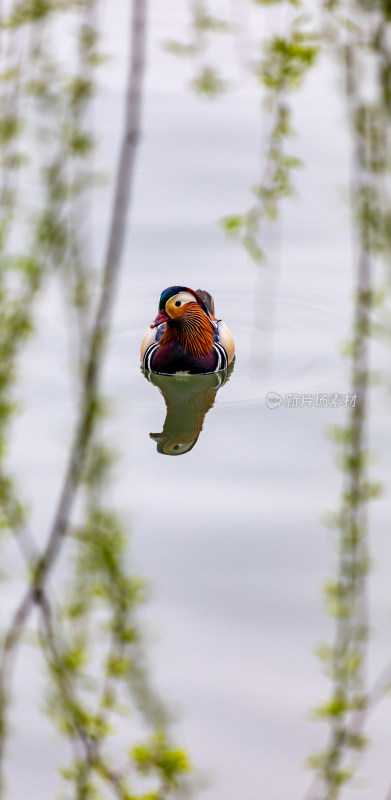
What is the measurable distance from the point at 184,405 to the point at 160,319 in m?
0.51

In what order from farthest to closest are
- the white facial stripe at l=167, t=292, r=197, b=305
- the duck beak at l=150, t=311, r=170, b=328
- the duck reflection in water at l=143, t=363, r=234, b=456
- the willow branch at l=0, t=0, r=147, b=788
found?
the white facial stripe at l=167, t=292, r=197, b=305, the duck beak at l=150, t=311, r=170, b=328, the duck reflection in water at l=143, t=363, r=234, b=456, the willow branch at l=0, t=0, r=147, b=788

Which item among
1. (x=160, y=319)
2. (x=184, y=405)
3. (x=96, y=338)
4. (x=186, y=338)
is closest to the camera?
(x=96, y=338)

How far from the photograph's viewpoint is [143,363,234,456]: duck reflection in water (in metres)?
4.48

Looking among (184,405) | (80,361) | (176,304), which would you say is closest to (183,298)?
(176,304)

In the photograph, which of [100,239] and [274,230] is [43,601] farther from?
[100,239]

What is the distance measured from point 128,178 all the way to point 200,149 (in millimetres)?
5450

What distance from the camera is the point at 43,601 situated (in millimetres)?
1513

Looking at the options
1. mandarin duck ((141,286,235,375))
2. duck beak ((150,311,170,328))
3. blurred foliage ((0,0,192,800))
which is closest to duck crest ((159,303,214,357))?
mandarin duck ((141,286,235,375))

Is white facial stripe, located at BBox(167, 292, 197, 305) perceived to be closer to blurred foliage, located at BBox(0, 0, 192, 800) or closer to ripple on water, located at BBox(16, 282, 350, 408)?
ripple on water, located at BBox(16, 282, 350, 408)

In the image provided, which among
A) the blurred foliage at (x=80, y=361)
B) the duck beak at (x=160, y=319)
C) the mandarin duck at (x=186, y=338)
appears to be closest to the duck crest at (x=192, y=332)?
the mandarin duck at (x=186, y=338)

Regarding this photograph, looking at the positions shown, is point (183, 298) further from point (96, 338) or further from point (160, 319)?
point (96, 338)

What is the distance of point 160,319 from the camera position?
528 cm

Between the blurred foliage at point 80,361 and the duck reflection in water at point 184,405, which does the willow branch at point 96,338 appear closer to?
the blurred foliage at point 80,361

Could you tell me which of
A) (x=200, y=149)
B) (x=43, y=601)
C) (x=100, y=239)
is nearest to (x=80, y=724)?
(x=43, y=601)
